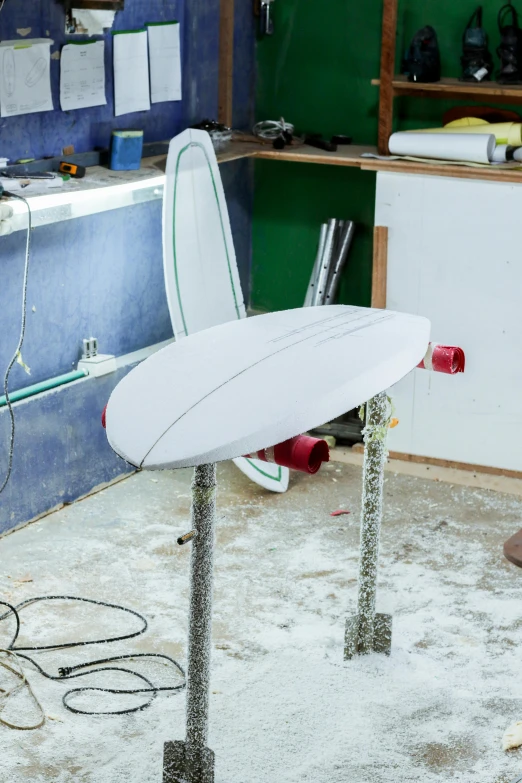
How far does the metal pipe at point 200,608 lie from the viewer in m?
2.48

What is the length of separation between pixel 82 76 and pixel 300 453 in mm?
2045

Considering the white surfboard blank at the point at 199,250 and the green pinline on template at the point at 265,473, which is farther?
the green pinline on template at the point at 265,473

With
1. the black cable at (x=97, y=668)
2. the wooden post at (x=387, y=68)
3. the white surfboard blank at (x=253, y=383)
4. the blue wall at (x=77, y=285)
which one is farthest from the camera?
the wooden post at (x=387, y=68)

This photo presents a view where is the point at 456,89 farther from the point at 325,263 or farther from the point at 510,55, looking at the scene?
the point at 325,263

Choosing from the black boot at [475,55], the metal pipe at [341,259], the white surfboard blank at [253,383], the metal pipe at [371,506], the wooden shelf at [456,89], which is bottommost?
the metal pipe at [371,506]

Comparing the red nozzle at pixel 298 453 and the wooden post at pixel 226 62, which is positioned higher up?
the wooden post at pixel 226 62

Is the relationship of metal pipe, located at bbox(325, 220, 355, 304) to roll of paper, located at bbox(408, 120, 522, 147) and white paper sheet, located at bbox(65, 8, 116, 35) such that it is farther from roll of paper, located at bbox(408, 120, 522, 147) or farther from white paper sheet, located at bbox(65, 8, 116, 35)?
white paper sheet, located at bbox(65, 8, 116, 35)

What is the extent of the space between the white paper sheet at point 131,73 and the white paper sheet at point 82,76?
9 cm

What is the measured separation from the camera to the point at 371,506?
10.3ft

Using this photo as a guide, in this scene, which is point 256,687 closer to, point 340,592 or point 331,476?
point 340,592

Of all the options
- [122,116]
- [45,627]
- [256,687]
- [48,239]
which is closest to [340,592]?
[256,687]

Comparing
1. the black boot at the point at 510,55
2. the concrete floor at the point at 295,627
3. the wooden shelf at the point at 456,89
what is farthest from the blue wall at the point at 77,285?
the black boot at the point at 510,55

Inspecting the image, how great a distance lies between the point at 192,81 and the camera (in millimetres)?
4727

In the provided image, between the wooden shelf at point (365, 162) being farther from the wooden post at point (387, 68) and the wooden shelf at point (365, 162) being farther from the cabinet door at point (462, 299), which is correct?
the wooden post at point (387, 68)
